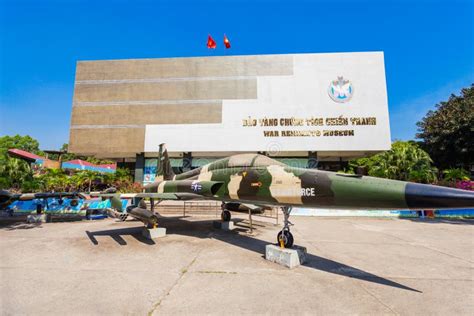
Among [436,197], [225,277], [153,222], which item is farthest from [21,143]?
[436,197]

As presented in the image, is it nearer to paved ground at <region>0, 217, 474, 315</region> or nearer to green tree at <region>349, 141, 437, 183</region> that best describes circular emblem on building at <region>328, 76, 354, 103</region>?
green tree at <region>349, 141, 437, 183</region>

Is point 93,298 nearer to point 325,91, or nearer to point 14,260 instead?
point 14,260

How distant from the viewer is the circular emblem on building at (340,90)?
3044 cm

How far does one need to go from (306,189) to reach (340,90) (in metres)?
29.0

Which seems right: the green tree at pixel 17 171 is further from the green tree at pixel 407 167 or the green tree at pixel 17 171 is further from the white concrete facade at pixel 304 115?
the green tree at pixel 407 167

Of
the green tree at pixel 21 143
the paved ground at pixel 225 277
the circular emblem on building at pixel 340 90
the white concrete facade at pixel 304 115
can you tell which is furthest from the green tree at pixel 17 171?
the green tree at pixel 21 143

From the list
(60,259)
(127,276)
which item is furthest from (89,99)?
(127,276)

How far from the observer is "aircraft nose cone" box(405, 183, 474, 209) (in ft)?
13.8

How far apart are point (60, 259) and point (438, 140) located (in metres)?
46.7

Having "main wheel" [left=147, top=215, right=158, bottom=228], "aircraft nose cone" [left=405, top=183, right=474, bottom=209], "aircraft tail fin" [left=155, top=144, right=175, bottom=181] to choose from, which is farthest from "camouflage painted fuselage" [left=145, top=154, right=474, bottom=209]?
"aircraft tail fin" [left=155, top=144, right=175, bottom=181]

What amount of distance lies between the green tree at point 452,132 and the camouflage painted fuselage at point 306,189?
125 feet

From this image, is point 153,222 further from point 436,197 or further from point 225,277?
point 436,197

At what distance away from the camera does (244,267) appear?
630 cm

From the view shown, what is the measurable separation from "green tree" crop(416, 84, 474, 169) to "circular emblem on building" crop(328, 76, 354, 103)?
16.8 metres
